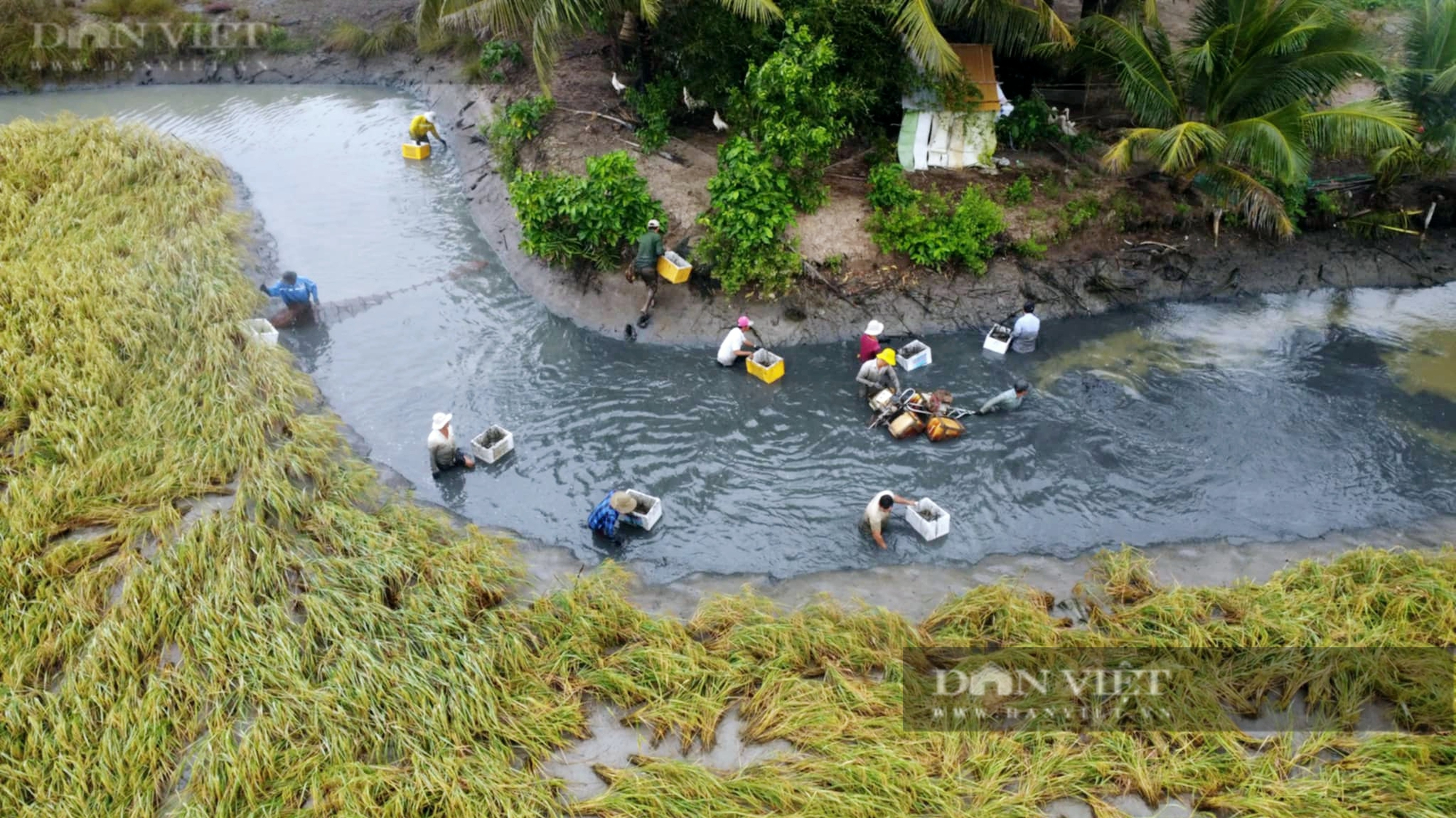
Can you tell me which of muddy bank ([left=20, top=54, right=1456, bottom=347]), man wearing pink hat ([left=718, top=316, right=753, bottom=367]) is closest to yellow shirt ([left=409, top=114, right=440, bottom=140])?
muddy bank ([left=20, top=54, right=1456, bottom=347])

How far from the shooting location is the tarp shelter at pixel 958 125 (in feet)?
49.1

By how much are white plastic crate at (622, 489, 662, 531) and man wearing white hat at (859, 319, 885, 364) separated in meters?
3.86

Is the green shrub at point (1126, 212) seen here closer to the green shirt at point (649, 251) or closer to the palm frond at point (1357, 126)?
the palm frond at point (1357, 126)

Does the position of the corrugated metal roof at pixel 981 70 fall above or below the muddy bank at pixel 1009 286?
above

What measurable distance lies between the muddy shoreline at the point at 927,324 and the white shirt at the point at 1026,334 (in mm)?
863

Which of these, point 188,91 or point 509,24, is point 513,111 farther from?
point 188,91

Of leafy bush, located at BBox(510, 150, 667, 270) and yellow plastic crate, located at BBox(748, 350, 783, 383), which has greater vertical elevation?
leafy bush, located at BBox(510, 150, 667, 270)

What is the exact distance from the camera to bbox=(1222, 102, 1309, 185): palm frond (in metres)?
12.3

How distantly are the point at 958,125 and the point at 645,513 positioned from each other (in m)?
8.98

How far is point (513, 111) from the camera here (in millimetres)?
17172

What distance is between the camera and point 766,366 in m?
12.9

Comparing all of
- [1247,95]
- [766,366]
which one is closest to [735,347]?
[766,366]

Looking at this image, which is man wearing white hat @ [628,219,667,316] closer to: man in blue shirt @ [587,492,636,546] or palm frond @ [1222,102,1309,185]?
man in blue shirt @ [587,492,636,546]

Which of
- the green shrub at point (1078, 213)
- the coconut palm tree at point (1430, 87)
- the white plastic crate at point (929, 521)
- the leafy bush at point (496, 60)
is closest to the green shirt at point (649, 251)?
the white plastic crate at point (929, 521)
